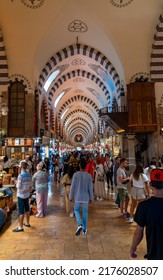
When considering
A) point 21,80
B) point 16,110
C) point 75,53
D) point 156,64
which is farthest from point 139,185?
point 75,53

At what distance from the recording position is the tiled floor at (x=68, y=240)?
3562 mm

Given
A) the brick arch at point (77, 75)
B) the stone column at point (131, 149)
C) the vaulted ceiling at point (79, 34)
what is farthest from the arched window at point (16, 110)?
the stone column at point (131, 149)

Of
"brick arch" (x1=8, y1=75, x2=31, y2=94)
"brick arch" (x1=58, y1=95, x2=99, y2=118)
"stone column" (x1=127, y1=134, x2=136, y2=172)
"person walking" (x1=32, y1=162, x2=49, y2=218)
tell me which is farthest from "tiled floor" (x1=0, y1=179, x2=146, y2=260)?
"brick arch" (x1=58, y1=95, x2=99, y2=118)

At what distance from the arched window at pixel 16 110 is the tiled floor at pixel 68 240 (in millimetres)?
8206

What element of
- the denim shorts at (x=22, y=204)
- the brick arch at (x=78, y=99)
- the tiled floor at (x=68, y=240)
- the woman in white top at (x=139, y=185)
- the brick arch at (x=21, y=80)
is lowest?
the tiled floor at (x=68, y=240)

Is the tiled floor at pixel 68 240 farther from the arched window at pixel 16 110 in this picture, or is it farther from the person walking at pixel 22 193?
the arched window at pixel 16 110

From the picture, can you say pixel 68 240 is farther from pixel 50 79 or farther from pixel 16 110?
pixel 50 79

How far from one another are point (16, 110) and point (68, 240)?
10.5 meters

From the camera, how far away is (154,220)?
1.96 meters

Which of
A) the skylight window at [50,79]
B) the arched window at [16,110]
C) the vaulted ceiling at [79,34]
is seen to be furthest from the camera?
the skylight window at [50,79]

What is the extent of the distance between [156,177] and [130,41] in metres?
12.8

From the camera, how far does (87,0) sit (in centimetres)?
1135

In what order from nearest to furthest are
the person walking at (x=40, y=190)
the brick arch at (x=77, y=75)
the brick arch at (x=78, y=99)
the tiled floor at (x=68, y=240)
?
the tiled floor at (x=68, y=240)
the person walking at (x=40, y=190)
the brick arch at (x=77, y=75)
the brick arch at (x=78, y=99)

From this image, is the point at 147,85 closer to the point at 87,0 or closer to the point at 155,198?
the point at 87,0
